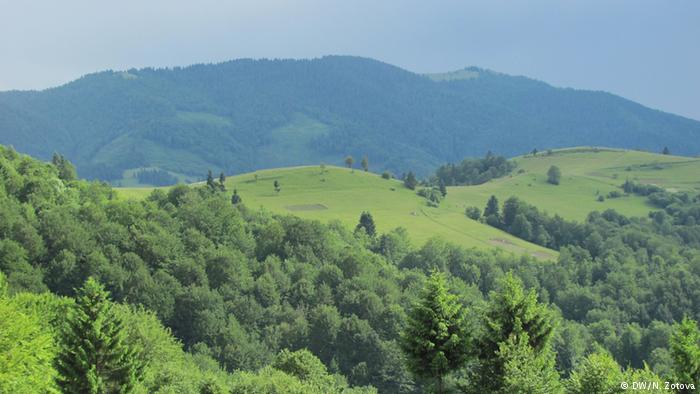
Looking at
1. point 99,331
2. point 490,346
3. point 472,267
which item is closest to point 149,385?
point 99,331

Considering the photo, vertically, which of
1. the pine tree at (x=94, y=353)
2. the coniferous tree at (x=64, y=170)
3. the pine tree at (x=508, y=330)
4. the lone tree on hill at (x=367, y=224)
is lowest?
the lone tree on hill at (x=367, y=224)

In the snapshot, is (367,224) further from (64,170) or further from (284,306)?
(284,306)

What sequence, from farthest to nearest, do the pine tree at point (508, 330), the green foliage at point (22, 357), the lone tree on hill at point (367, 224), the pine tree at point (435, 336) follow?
the lone tree on hill at point (367, 224) < the pine tree at point (435, 336) < the pine tree at point (508, 330) < the green foliage at point (22, 357)

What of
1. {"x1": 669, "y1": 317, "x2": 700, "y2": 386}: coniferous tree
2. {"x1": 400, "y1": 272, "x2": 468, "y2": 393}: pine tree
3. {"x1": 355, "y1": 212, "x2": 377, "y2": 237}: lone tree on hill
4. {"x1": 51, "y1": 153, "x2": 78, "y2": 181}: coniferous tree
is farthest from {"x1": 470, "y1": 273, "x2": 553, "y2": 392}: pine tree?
{"x1": 355, "y1": 212, "x2": 377, "y2": 237}: lone tree on hill

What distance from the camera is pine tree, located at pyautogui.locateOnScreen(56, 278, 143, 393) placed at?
1747 inches

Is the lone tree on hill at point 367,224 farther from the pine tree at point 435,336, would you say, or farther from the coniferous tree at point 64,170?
the pine tree at point 435,336

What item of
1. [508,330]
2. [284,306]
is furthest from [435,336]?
[284,306]

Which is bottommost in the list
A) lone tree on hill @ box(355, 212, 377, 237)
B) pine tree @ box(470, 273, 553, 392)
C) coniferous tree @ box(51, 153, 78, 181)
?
lone tree on hill @ box(355, 212, 377, 237)

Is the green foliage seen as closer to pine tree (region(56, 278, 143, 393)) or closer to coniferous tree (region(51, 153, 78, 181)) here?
pine tree (region(56, 278, 143, 393))

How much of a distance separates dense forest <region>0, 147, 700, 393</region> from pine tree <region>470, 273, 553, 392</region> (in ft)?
0.29

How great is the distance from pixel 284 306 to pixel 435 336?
7236cm

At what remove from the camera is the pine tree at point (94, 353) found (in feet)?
146

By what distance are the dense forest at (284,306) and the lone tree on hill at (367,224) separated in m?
0.94

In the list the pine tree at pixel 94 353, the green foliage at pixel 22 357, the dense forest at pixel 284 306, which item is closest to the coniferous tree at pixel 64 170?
the dense forest at pixel 284 306
